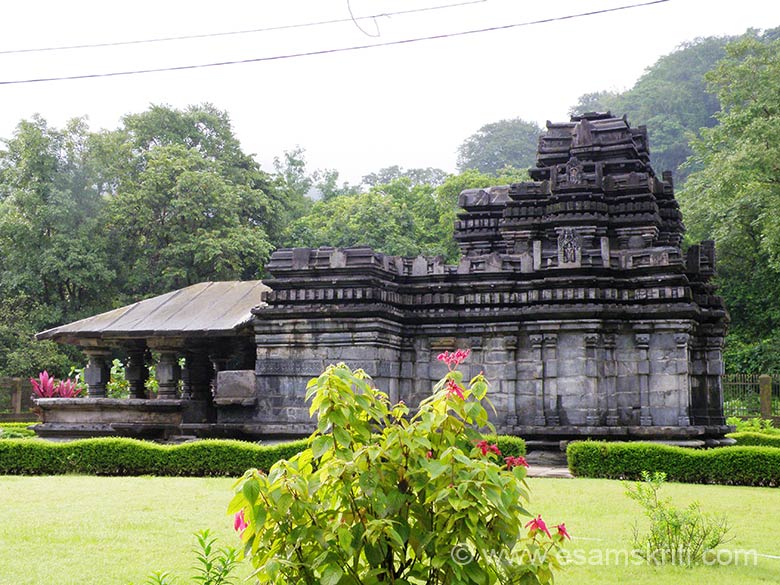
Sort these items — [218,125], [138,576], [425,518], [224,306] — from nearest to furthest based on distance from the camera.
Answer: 1. [425,518]
2. [138,576]
3. [224,306]
4. [218,125]

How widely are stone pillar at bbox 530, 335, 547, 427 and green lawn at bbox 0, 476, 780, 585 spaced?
2580 mm

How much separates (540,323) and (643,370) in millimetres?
1713

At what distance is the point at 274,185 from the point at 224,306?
24351 mm

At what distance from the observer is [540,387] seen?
14.6 m

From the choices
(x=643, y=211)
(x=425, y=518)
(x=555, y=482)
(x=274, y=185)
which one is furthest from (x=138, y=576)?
(x=274, y=185)

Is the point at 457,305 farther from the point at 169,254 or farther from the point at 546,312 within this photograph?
the point at 169,254

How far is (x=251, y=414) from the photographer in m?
14.8

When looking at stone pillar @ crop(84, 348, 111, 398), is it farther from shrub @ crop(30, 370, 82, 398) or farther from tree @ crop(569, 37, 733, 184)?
tree @ crop(569, 37, 733, 184)

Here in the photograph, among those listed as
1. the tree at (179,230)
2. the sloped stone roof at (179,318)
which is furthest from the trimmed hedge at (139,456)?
the tree at (179,230)

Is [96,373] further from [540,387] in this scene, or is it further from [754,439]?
[754,439]

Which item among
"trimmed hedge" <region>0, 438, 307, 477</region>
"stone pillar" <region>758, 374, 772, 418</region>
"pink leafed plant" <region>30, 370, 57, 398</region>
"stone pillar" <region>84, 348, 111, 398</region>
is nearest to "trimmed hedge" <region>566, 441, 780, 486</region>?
"trimmed hedge" <region>0, 438, 307, 477</region>

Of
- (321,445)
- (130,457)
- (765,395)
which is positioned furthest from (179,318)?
(765,395)

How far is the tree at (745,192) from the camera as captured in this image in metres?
30.3

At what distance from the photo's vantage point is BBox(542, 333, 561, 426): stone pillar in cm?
1442
